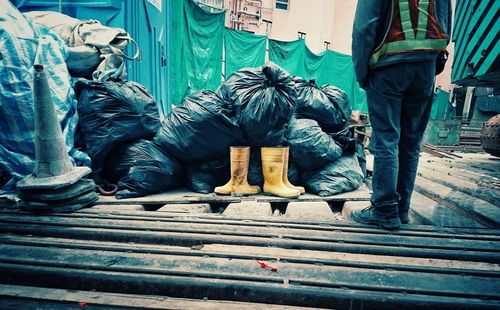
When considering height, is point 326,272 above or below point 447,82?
below

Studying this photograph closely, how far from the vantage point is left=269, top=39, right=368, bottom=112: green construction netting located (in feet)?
29.9

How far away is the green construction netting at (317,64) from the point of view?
9.10 metres

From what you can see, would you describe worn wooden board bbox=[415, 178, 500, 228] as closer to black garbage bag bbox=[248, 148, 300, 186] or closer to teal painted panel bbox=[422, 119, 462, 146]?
black garbage bag bbox=[248, 148, 300, 186]

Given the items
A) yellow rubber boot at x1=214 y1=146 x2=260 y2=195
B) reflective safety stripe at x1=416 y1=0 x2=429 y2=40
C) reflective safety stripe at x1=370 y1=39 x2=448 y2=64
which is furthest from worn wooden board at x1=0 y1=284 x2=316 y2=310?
reflective safety stripe at x1=416 y1=0 x2=429 y2=40

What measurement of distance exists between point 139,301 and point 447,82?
764 inches

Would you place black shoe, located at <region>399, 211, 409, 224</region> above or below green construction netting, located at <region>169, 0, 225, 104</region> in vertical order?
below

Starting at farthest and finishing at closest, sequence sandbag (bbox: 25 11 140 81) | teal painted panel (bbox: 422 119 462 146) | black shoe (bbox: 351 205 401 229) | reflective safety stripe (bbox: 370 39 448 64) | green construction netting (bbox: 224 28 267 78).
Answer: green construction netting (bbox: 224 28 267 78) → teal painted panel (bbox: 422 119 462 146) → sandbag (bbox: 25 11 140 81) → black shoe (bbox: 351 205 401 229) → reflective safety stripe (bbox: 370 39 448 64)

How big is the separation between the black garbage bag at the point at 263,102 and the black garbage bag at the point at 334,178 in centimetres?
42

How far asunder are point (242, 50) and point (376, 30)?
7.04 metres

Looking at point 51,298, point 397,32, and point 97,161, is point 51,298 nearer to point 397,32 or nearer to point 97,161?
point 97,161

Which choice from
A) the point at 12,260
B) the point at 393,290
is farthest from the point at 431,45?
the point at 12,260

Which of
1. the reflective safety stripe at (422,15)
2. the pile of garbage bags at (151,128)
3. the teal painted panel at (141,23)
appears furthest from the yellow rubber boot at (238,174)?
the teal painted panel at (141,23)

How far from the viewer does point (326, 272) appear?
116 centimetres

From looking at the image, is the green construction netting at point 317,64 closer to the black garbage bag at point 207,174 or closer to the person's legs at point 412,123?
the black garbage bag at point 207,174
